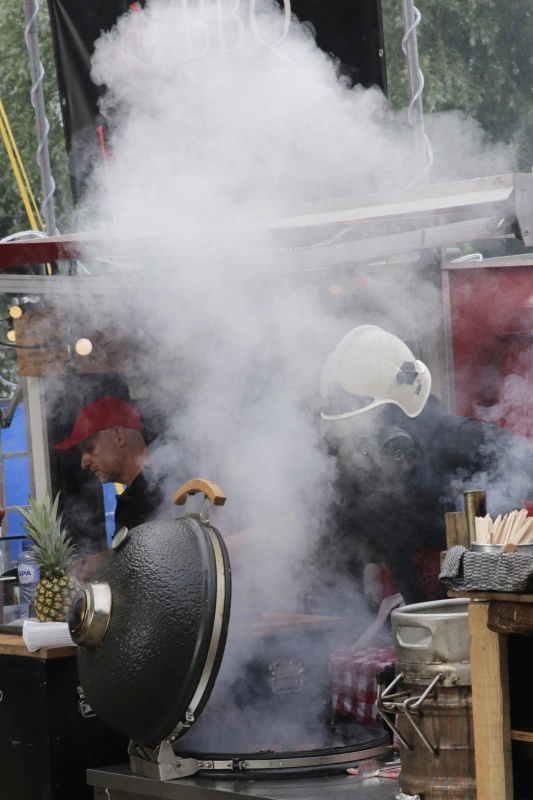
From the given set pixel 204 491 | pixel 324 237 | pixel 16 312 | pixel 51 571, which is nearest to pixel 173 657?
pixel 204 491

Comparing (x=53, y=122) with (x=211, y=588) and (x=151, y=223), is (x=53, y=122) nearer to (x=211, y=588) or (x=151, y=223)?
(x=151, y=223)

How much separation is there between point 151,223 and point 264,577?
4.59ft

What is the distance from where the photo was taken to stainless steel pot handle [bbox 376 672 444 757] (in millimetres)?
2285

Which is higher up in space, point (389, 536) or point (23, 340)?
point (23, 340)

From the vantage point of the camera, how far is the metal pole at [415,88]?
13.2ft

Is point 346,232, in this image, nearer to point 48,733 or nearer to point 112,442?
point 112,442

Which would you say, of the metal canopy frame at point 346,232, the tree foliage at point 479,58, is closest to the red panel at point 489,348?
the metal canopy frame at point 346,232

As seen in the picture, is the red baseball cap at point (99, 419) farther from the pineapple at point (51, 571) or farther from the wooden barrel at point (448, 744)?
the wooden barrel at point (448, 744)

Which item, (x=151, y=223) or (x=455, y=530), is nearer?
(x=455, y=530)

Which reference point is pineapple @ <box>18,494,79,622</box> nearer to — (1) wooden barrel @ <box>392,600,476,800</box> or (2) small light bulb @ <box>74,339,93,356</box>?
(2) small light bulb @ <box>74,339,93,356</box>

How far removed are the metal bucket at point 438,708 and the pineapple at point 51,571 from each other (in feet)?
5.45

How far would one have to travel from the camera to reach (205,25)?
4.05 m

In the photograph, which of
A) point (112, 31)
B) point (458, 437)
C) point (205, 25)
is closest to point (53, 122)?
point (112, 31)

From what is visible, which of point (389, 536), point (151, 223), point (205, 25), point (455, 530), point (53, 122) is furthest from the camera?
point (53, 122)
